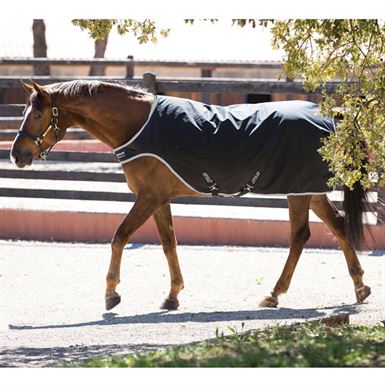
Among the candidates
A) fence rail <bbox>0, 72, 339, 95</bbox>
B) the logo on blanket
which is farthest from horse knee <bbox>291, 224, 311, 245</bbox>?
fence rail <bbox>0, 72, 339, 95</bbox>

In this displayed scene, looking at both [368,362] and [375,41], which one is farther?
[375,41]

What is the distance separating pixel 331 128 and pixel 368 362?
14.7ft

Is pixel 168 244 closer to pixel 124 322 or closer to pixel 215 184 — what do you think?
pixel 215 184

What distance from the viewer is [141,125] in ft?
31.5

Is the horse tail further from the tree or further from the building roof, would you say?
the building roof

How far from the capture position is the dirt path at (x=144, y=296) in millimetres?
8156

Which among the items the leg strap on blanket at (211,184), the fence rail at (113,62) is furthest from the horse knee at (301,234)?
the fence rail at (113,62)

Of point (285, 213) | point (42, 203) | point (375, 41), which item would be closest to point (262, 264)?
point (285, 213)

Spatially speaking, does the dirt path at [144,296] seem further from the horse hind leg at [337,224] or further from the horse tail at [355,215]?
the horse tail at [355,215]

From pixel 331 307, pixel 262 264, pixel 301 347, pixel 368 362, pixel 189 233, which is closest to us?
pixel 368 362

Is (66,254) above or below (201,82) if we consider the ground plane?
below

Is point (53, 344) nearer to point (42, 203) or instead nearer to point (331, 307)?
point (331, 307)

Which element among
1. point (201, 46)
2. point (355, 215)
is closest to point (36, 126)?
point (355, 215)

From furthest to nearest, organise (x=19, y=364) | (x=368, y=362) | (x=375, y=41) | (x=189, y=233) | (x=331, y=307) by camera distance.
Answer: (x=189, y=233), (x=331, y=307), (x=375, y=41), (x=19, y=364), (x=368, y=362)
